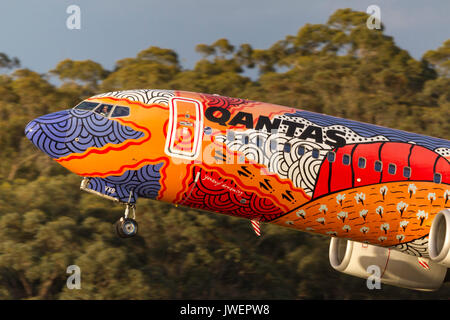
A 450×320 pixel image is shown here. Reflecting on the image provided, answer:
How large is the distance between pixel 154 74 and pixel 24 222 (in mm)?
16707

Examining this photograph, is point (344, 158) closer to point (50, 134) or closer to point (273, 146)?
point (273, 146)

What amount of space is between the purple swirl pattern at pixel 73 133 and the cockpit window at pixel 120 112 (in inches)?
10.8

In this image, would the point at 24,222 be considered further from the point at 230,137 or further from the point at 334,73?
the point at 334,73

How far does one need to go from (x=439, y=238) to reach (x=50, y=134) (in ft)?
43.9

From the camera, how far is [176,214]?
35.9 metres

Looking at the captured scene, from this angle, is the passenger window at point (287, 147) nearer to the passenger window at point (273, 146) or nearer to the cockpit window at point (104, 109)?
the passenger window at point (273, 146)

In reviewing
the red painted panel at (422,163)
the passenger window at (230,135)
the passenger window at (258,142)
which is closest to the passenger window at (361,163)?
the red painted panel at (422,163)

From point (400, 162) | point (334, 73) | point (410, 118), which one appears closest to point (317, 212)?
point (400, 162)

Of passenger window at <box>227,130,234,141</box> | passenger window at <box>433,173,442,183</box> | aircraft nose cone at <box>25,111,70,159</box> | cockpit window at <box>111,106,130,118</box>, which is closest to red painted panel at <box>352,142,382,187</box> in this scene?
passenger window at <box>433,173,442,183</box>

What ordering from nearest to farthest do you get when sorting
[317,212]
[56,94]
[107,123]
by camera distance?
[107,123], [317,212], [56,94]

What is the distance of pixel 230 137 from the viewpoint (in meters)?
22.9

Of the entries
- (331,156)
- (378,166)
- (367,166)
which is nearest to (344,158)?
(331,156)

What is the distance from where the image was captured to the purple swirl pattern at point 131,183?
2269 centimetres

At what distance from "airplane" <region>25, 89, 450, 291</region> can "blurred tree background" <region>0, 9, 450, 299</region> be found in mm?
10547
